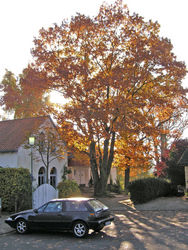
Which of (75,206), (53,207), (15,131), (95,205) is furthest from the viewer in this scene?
(15,131)

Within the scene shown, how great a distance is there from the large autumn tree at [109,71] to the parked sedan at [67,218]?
9651mm

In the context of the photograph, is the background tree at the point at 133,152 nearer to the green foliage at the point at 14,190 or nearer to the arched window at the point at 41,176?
the arched window at the point at 41,176

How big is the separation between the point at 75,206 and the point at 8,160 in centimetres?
1549

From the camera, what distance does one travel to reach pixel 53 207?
464 inches

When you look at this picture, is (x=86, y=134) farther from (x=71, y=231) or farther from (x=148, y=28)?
(x=71, y=231)

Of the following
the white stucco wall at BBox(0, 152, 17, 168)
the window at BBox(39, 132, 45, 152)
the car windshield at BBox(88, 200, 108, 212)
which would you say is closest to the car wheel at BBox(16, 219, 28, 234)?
the car windshield at BBox(88, 200, 108, 212)

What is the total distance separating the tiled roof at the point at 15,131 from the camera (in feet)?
83.3

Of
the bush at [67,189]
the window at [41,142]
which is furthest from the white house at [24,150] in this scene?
the bush at [67,189]

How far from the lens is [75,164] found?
115 ft

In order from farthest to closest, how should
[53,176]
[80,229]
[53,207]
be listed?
[53,176] → [53,207] → [80,229]

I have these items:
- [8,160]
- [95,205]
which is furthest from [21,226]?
[8,160]

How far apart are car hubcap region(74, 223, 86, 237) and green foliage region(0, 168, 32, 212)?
23.8ft

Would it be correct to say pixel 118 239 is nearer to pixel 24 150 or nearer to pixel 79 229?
pixel 79 229

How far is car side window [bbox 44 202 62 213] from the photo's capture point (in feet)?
38.2
